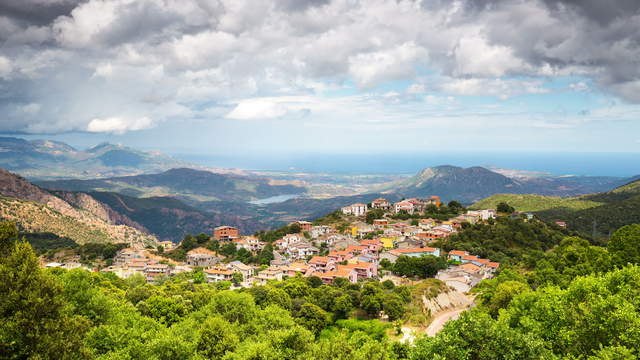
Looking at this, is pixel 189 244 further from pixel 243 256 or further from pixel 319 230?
pixel 319 230

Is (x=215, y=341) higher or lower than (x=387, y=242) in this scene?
higher

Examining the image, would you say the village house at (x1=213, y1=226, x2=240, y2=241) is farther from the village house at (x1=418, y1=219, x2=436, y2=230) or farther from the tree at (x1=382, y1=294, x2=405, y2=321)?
the tree at (x1=382, y1=294, x2=405, y2=321)

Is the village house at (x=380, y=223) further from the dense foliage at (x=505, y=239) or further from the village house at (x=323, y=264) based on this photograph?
the village house at (x=323, y=264)

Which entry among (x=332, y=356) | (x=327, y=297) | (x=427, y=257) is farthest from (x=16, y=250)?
(x=427, y=257)

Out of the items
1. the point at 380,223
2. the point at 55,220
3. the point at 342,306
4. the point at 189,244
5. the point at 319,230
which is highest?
the point at 380,223

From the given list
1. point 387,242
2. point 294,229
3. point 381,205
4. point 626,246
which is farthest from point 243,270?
point 381,205

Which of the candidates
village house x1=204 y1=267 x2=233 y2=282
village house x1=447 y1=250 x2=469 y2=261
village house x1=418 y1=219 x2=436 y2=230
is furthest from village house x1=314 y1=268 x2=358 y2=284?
village house x1=418 y1=219 x2=436 y2=230

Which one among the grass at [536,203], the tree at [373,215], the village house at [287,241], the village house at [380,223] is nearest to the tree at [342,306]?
the village house at [287,241]
